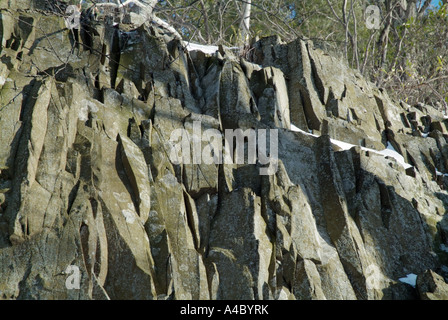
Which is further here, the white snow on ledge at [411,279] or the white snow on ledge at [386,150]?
the white snow on ledge at [386,150]

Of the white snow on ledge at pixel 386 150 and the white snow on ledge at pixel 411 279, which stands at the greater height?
the white snow on ledge at pixel 386 150

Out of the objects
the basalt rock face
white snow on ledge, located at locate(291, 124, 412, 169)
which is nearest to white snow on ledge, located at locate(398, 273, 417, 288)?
the basalt rock face

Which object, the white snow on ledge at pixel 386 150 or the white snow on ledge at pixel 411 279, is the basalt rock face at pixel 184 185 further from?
the white snow on ledge at pixel 386 150

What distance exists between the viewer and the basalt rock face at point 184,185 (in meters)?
7.54

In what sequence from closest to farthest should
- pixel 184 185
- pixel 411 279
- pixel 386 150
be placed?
pixel 184 185 < pixel 411 279 < pixel 386 150

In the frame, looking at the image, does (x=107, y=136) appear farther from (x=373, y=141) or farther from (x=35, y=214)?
(x=373, y=141)

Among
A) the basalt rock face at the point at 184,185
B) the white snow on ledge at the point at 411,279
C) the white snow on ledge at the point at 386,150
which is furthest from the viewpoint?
the white snow on ledge at the point at 386,150

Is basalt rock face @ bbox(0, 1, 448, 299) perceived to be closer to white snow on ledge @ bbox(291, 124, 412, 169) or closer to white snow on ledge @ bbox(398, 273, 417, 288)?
white snow on ledge @ bbox(398, 273, 417, 288)

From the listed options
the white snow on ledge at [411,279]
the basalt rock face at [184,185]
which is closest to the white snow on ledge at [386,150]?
the basalt rock face at [184,185]

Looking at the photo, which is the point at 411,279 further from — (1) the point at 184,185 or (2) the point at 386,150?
(1) the point at 184,185

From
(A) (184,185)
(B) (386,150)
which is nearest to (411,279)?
(B) (386,150)

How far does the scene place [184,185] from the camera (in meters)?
9.23

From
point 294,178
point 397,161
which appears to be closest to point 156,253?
point 294,178

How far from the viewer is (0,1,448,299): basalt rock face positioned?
297 inches
